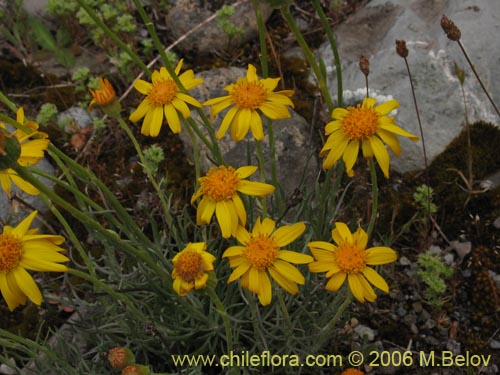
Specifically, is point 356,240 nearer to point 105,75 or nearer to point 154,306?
point 154,306

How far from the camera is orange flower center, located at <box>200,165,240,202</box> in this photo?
1.35 meters

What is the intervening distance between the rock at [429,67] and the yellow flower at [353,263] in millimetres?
1293

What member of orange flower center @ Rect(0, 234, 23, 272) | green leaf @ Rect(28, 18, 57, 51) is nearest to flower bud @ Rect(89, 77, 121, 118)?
orange flower center @ Rect(0, 234, 23, 272)

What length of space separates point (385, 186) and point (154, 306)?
1.20 m

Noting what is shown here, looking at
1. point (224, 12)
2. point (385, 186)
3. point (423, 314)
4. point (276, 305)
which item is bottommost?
point (423, 314)

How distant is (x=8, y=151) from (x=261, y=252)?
59 centimetres

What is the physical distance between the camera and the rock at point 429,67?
258cm

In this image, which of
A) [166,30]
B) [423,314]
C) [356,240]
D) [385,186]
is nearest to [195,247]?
[356,240]

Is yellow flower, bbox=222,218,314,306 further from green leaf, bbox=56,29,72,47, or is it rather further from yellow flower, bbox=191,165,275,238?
green leaf, bbox=56,29,72,47

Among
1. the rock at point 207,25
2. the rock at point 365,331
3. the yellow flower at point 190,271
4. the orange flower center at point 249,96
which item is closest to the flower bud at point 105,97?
the orange flower center at point 249,96

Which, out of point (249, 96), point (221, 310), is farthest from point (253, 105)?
point (221, 310)

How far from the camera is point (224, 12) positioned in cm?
286

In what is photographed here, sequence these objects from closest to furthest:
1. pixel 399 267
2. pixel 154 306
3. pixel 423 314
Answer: pixel 154 306, pixel 423 314, pixel 399 267

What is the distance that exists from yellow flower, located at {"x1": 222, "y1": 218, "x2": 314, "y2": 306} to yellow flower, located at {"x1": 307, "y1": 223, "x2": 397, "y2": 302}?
0.20 ft
